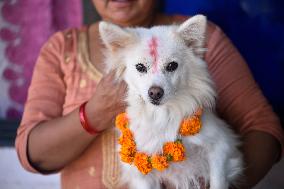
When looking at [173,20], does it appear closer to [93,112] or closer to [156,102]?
[93,112]

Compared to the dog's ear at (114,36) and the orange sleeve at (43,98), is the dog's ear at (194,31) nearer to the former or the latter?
the dog's ear at (114,36)

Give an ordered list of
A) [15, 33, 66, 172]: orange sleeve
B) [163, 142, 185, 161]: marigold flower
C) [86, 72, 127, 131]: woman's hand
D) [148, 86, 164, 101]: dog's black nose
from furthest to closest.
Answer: [15, 33, 66, 172]: orange sleeve → [86, 72, 127, 131]: woman's hand → [163, 142, 185, 161]: marigold flower → [148, 86, 164, 101]: dog's black nose

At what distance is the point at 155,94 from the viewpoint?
1693mm

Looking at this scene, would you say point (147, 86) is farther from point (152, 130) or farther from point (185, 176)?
point (185, 176)

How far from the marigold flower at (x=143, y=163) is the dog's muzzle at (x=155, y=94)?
221mm

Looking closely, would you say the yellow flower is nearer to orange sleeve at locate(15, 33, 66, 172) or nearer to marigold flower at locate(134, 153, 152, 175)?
marigold flower at locate(134, 153, 152, 175)

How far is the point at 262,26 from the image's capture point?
290cm

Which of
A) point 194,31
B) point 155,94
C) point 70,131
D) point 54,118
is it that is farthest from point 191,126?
point 54,118

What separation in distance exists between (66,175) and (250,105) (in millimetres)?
790

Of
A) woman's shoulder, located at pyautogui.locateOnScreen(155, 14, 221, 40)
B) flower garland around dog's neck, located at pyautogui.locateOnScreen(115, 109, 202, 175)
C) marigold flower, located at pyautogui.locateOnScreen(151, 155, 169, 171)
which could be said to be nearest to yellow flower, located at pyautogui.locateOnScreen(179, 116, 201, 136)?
flower garland around dog's neck, located at pyautogui.locateOnScreen(115, 109, 202, 175)

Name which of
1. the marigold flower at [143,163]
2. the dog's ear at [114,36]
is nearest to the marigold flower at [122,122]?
the marigold flower at [143,163]

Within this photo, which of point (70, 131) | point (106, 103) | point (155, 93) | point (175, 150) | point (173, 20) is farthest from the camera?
point (173, 20)

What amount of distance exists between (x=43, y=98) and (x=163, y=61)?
679 millimetres

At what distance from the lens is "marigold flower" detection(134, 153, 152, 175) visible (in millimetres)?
1828
